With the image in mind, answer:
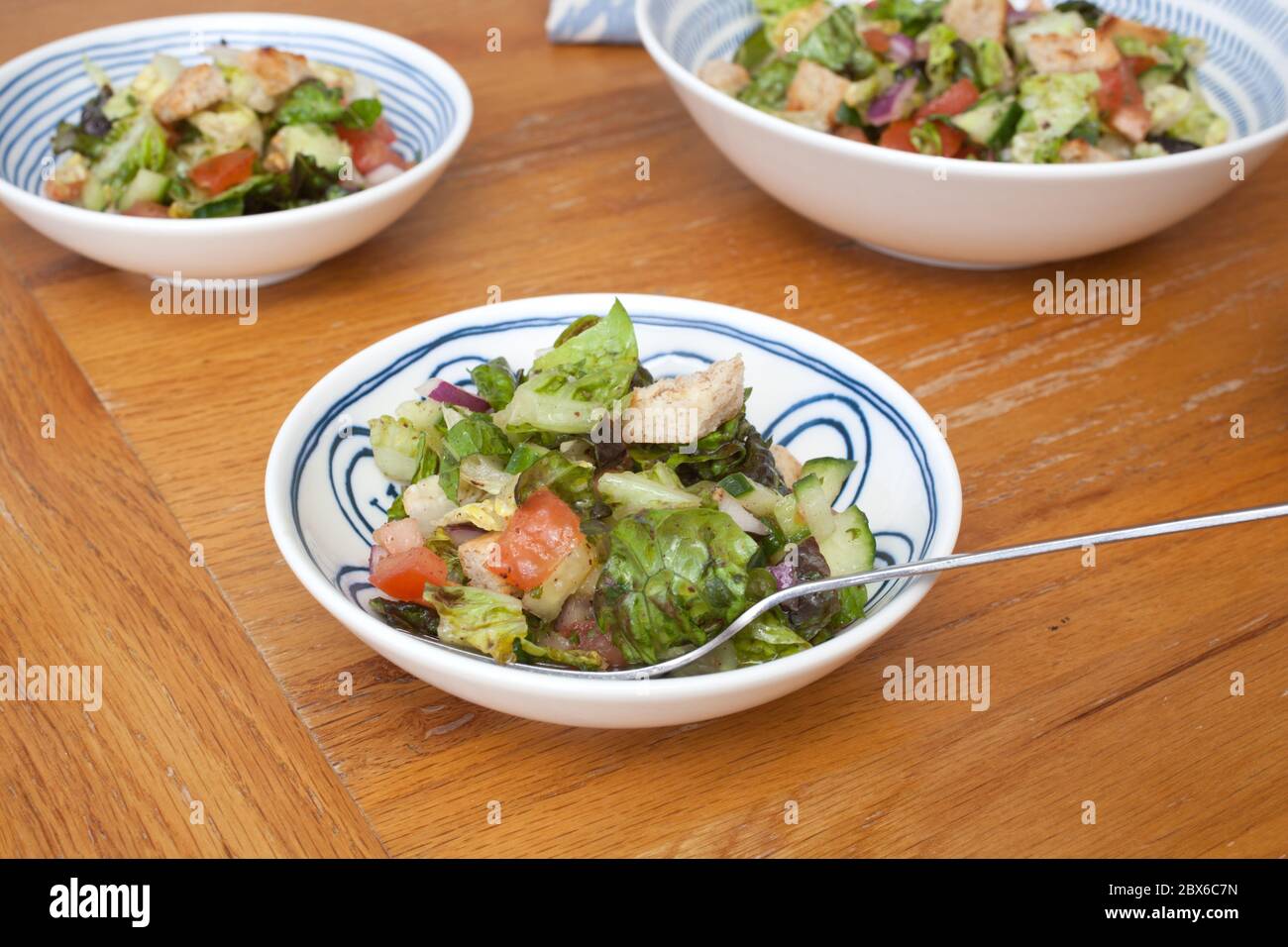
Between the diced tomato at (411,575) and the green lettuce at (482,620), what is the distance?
0.04 m

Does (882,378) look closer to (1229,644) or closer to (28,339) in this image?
(1229,644)

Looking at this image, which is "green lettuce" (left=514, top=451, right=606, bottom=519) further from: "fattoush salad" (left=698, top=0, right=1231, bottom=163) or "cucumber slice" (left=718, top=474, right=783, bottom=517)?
"fattoush salad" (left=698, top=0, right=1231, bottom=163)

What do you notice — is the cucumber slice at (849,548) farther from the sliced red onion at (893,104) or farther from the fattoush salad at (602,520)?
the sliced red onion at (893,104)

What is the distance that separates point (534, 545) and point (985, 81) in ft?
4.56

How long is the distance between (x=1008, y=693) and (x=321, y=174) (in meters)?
1.35

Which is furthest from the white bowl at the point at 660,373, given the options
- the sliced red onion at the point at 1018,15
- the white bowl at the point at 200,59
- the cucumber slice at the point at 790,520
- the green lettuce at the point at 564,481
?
the sliced red onion at the point at 1018,15

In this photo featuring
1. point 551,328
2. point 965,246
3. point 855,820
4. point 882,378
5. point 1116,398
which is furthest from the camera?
point 965,246

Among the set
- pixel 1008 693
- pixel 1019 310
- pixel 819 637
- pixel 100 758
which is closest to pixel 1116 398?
pixel 1019 310

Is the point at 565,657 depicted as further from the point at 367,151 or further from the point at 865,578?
the point at 367,151

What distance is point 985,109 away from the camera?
2113mm

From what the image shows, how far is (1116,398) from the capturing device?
187 centimetres

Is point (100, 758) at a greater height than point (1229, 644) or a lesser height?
lesser

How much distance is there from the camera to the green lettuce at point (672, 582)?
47.1 inches

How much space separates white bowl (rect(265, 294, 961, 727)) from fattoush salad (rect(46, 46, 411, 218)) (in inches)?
23.8
